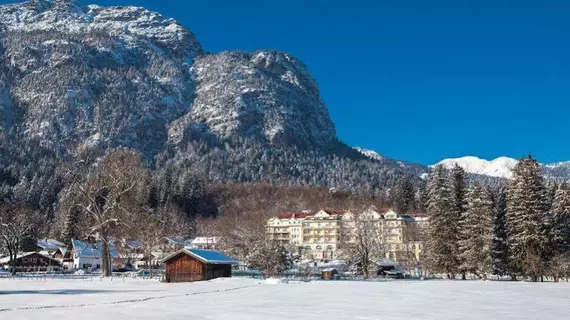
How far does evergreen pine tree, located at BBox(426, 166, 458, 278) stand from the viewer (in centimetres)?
6425

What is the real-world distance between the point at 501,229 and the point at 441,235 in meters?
6.69

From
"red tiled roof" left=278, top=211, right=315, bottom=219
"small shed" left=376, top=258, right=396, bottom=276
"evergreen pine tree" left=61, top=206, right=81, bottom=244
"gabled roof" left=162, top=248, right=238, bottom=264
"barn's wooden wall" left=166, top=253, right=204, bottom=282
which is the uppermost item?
"red tiled roof" left=278, top=211, right=315, bottom=219

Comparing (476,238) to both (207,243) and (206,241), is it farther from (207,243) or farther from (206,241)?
(206,241)

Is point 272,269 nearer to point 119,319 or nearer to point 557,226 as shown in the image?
point 557,226

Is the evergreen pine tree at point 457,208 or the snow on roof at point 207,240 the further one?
the snow on roof at point 207,240

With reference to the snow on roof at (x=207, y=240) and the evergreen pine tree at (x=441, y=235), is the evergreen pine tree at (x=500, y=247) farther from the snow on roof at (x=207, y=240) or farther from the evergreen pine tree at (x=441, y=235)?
the snow on roof at (x=207, y=240)

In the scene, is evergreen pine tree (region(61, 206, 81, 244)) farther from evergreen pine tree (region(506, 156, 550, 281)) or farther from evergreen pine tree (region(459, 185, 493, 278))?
evergreen pine tree (region(506, 156, 550, 281))

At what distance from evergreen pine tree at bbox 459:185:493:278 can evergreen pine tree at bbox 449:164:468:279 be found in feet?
1.69

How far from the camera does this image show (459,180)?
2734 inches

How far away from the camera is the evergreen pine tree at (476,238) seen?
201 ft

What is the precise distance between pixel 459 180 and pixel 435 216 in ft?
20.9

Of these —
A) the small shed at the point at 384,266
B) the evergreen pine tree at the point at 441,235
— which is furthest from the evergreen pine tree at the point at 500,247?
the small shed at the point at 384,266

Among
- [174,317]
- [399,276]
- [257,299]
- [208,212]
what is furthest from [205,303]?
[208,212]

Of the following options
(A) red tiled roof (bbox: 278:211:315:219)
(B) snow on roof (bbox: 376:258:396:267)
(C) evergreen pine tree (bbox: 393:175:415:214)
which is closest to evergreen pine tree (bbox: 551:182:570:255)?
(B) snow on roof (bbox: 376:258:396:267)
